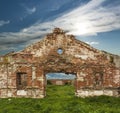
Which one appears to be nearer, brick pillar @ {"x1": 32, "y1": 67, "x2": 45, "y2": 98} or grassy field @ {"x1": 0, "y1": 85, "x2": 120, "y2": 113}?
grassy field @ {"x1": 0, "y1": 85, "x2": 120, "y2": 113}

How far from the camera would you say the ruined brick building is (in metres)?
20.8

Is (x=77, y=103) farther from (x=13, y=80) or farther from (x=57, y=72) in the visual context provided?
(x=13, y=80)

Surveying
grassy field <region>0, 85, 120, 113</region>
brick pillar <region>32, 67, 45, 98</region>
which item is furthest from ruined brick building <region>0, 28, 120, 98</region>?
grassy field <region>0, 85, 120, 113</region>

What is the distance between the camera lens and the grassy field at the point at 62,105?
16219 mm

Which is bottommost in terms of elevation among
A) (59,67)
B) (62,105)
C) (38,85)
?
(62,105)

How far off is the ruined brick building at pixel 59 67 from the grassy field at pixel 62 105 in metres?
0.94

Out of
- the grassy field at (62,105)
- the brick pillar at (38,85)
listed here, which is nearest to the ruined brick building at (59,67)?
the brick pillar at (38,85)

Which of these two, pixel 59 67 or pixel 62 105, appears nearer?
pixel 62 105

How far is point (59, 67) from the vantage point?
68.8 ft

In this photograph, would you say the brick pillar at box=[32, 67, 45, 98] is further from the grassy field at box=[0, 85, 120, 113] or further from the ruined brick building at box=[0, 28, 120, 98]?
the grassy field at box=[0, 85, 120, 113]

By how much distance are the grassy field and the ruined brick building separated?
94cm

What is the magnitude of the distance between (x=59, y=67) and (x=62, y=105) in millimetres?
4005

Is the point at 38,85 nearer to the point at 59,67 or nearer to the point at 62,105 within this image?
the point at 59,67

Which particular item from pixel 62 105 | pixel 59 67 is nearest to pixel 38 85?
pixel 59 67
